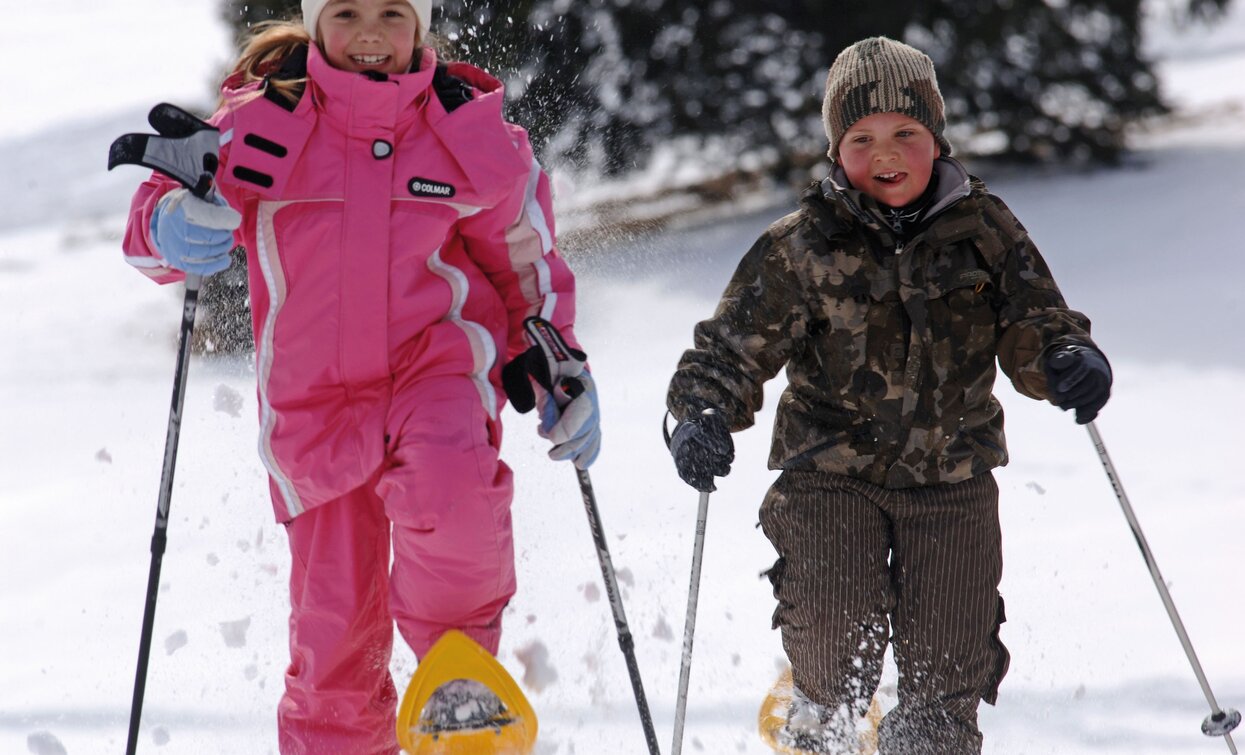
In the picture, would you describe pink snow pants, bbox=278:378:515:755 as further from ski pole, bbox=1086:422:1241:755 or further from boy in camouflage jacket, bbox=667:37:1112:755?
ski pole, bbox=1086:422:1241:755

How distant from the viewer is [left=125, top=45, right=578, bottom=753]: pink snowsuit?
10.2 feet

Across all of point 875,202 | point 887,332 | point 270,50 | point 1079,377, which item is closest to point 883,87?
point 875,202

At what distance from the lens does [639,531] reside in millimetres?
5418

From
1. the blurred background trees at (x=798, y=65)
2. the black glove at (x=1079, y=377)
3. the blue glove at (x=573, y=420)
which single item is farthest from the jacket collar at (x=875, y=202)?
the blurred background trees at (x=798, y=65)

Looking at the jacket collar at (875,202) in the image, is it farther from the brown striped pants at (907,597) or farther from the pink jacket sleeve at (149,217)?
the pink jacket sleeve at (149,217)

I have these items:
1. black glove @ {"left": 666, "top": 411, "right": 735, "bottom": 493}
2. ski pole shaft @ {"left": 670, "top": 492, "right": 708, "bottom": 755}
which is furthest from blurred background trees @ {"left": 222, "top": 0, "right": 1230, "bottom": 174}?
black glove @ {"left": 666, "top": 411, "right": 735, "bottom": 493}

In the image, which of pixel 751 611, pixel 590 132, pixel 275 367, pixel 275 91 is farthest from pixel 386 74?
pixel 590 132

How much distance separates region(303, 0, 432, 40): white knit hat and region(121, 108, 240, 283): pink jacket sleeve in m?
0.27

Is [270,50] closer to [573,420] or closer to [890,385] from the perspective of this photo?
[573,420]

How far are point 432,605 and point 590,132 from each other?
6.88 meters

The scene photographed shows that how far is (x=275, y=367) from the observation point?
3.20 meters

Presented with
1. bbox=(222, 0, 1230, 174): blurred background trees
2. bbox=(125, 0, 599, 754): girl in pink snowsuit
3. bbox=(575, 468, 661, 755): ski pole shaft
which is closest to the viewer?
bbox=(125, 0, 599, 754): girl in pink snowsuit

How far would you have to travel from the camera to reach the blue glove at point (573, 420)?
130 inches

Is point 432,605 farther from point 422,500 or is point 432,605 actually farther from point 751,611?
point 751,611
